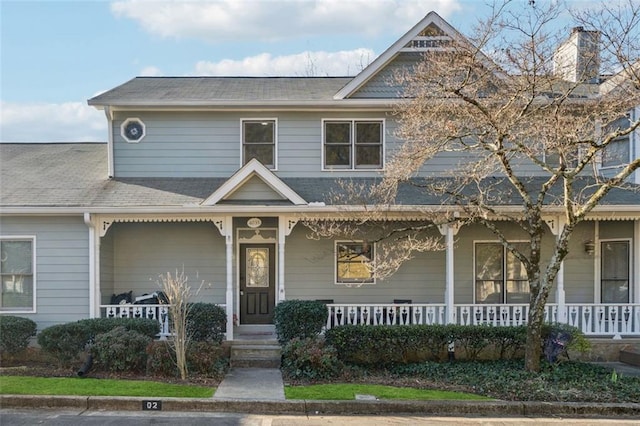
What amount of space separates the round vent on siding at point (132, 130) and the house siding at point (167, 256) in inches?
85.3

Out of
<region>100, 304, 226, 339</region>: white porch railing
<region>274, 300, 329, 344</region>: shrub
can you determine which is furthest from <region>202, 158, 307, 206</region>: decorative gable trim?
<region>100, 304, 226, 339</region>: white porch railing

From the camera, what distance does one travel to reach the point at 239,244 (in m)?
14.5

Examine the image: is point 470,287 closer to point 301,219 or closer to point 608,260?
point 608,260

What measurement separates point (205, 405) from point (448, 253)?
254 inches

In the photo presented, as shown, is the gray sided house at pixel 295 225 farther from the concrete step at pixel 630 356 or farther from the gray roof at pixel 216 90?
the concrete step at pixel 630 356

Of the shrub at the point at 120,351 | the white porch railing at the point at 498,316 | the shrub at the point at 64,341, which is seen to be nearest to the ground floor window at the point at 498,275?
the white porch railing at the point at 498,316

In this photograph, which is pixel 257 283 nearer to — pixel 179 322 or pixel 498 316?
pixel 179 322

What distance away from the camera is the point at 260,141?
48.1ft

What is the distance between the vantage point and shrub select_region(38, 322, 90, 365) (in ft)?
36.7

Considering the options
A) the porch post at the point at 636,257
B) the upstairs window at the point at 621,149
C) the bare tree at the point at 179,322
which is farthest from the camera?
the upstairs window at the point at 621,149

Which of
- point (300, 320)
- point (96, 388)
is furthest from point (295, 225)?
point (96, 388)

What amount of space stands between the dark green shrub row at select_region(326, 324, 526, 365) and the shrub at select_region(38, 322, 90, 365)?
4.86 meters

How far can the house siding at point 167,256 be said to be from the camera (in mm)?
14203

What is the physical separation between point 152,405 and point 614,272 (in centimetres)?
1135
